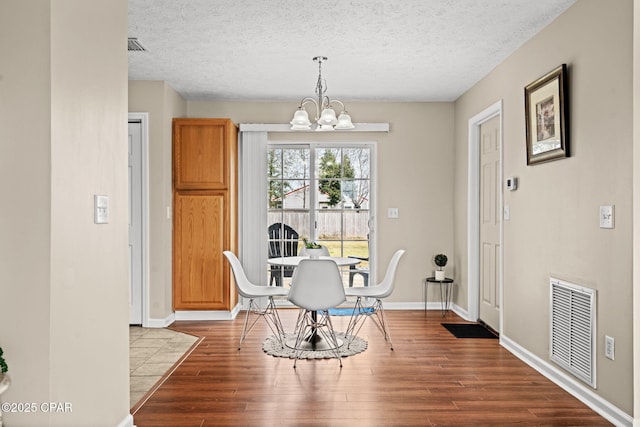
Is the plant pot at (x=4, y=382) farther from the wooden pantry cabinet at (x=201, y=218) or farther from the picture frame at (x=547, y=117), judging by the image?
the wooden pantry cabinet at (x=201, y=218)

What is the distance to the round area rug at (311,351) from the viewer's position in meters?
4.13

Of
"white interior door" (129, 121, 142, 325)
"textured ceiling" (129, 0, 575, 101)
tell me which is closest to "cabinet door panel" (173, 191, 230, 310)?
"white interior door" (129, 121, 142, 325)

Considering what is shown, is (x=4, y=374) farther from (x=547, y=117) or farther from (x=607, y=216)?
(x=547, y=117)

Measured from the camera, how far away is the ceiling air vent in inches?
158

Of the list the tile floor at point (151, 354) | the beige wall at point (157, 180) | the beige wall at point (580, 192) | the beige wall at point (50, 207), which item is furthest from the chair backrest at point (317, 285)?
the beige wall at point (157, 180)

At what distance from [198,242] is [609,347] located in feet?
12.9

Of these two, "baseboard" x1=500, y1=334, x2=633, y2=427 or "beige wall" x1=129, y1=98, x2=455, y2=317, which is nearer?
"baseboard" x1=500, y1=334, x2=633, y2=427

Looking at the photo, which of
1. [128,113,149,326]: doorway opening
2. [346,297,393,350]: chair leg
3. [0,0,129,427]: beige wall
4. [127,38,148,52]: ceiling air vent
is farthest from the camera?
[128,113,149,326]: doorway opening

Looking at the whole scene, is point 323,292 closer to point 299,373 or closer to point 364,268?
point 299,373

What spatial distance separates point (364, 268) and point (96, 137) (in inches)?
178

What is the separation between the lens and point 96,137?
2.29 m

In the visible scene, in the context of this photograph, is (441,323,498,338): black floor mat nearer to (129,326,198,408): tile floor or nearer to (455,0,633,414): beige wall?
(455,0,633,414): beige wall

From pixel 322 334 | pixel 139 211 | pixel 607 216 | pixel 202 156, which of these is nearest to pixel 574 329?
pixel 607 216

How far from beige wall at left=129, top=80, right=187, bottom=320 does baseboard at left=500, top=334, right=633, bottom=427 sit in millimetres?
3377
